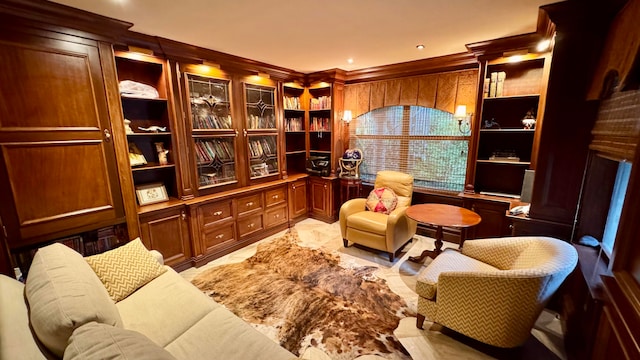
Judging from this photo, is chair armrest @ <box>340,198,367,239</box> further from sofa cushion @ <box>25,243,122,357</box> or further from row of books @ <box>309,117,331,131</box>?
sofa cushion @ <box>25,243,122,357</box>

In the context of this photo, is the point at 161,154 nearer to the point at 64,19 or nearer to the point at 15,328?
the point at 64,19

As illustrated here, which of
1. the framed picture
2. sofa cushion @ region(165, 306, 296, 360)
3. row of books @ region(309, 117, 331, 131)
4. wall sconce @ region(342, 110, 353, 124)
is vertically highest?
wall sconce @ region(342, 110, 353, 124)

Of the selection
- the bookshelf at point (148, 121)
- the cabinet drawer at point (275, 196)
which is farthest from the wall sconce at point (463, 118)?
the bookshelf at point (148, 121)

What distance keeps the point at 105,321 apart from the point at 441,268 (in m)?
2.19

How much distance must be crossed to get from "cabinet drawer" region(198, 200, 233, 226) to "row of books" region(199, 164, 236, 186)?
30cm

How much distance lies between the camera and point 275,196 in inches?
157

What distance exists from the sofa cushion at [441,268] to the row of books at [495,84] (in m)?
1.93

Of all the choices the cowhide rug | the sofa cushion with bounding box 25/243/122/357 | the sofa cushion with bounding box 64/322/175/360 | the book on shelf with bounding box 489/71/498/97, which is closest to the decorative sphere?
the cowhide rug

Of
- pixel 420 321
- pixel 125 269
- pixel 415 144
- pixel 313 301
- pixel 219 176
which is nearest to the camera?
pixel 125 269

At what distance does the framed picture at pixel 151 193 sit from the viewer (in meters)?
2.78

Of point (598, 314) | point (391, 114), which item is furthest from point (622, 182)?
point (391, 114)

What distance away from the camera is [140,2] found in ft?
6.05

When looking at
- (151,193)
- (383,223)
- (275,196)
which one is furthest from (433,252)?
(151,193)

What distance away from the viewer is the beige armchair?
3037 millimetres
